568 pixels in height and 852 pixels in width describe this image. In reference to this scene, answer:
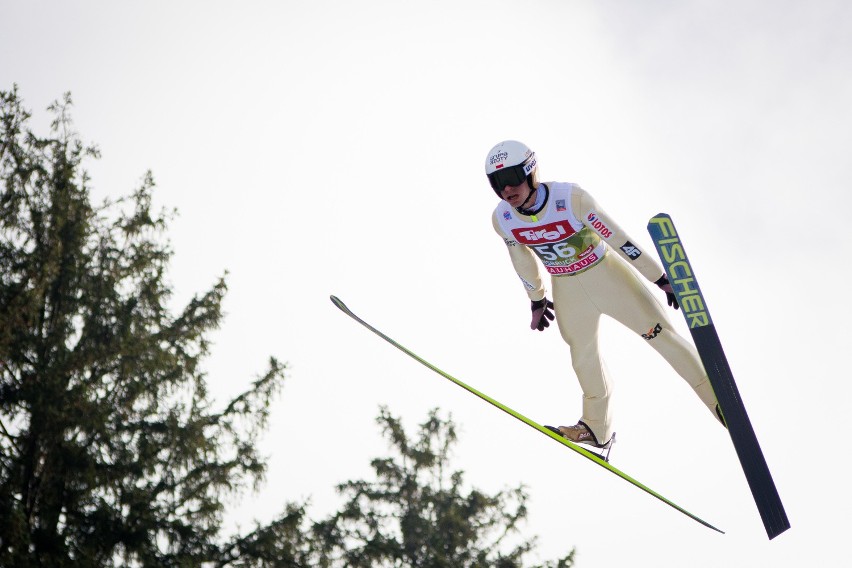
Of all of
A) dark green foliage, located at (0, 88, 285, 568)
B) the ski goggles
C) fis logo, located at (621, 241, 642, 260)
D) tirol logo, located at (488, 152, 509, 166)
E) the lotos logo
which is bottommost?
fis logo, located at (621, 241, 642, 260)

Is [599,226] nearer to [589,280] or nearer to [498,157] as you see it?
[589,280]

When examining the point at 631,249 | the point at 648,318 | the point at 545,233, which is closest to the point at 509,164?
the point at 545,233

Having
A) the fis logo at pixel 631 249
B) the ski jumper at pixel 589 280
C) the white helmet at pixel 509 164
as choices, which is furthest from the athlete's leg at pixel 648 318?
the white helmet at pixel 509 164

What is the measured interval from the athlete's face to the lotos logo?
0.40 m

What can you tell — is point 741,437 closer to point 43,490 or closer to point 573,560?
point 43,490

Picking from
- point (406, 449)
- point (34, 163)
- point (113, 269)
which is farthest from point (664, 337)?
point (406, 449)

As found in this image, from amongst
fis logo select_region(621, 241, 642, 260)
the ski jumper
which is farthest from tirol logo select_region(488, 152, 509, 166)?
fis logo select_region(621, 241, 642, 260)

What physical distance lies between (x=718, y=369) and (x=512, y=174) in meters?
1.70

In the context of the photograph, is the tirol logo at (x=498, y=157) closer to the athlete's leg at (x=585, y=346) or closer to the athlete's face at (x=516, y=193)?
the athlete's face at (x=516, y=193)

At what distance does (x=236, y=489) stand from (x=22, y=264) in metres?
3.81

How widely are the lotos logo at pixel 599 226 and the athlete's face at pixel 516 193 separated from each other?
403 mm

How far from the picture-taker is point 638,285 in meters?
7.06

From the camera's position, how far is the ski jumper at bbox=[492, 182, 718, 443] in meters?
6.74

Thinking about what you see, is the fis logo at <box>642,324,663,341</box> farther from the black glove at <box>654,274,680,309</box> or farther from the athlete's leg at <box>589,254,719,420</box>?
the black glove at <box>654,274,680,309</box>
